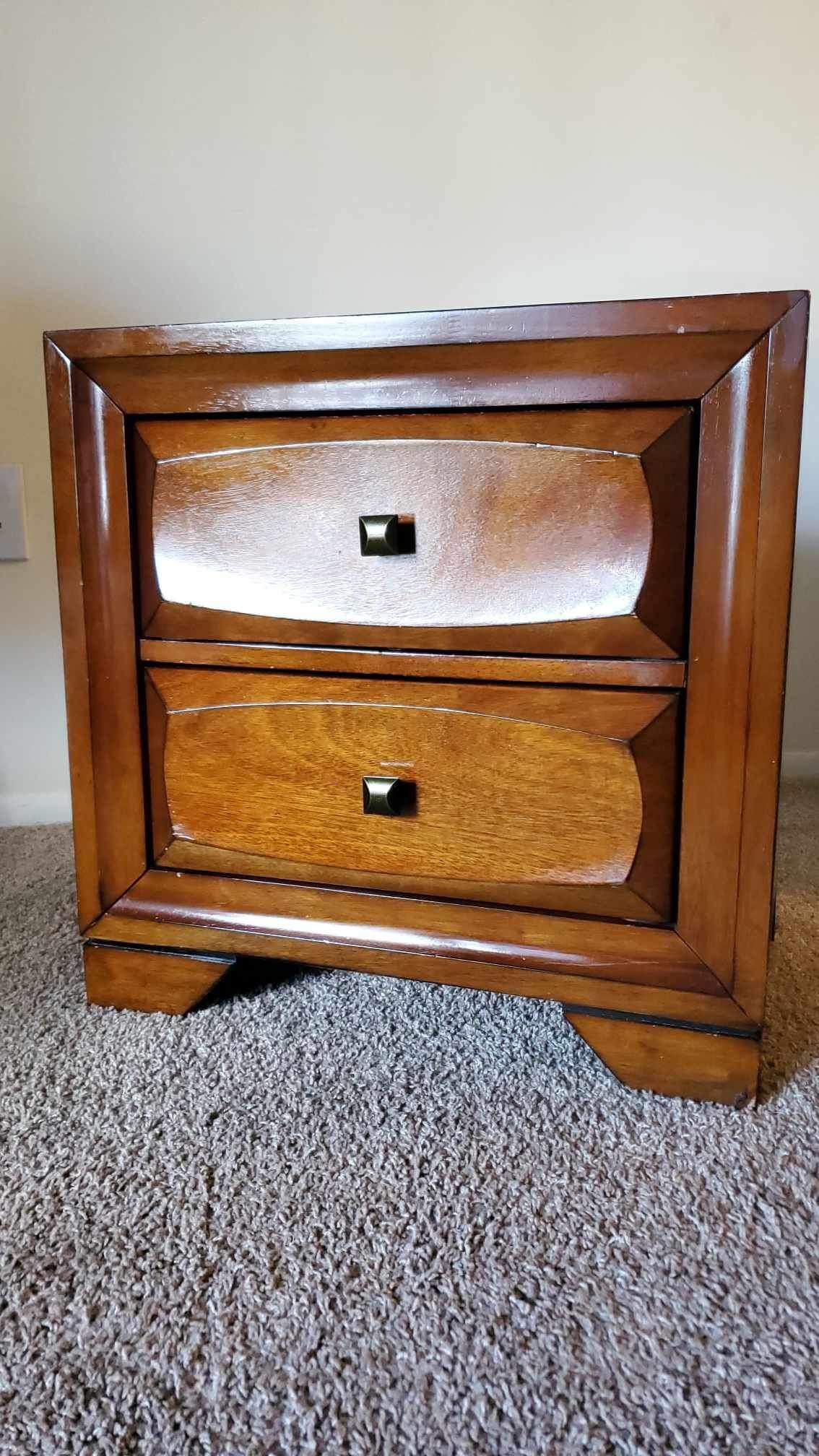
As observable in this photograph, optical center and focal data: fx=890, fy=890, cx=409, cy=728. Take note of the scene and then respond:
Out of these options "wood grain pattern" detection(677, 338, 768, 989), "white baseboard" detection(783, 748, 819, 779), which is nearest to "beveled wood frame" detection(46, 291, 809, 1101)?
"wood grain pattern" detection(677, 338, 768, 989)

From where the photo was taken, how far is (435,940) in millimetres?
704

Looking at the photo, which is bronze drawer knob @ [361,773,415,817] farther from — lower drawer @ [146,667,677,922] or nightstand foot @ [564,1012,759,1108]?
nightstand foot @ [564,1012,759,1108]

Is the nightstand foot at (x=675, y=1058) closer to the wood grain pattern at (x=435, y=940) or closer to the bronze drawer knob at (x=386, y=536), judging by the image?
the wood grain pattern at (x=435, y=940)

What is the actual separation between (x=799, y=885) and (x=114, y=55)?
54.5 inches

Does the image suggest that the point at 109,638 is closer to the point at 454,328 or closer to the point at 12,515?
the point at 454,328

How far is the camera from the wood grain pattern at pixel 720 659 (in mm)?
588

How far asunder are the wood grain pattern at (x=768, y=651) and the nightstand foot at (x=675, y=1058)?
0.04 metres

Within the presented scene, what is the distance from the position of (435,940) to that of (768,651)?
33 cm

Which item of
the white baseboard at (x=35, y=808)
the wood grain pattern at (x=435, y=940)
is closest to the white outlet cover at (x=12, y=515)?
the white baseboard at (x=35, y=808)

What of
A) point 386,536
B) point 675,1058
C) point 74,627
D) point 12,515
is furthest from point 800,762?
point 12,515

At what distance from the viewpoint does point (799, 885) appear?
1066mm

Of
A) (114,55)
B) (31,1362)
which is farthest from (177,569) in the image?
(114,55)

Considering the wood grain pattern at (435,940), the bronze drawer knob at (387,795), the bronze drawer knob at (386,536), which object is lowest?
the wood grain pattern at (435,940)

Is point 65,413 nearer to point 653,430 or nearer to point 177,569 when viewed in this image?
point 177,569
